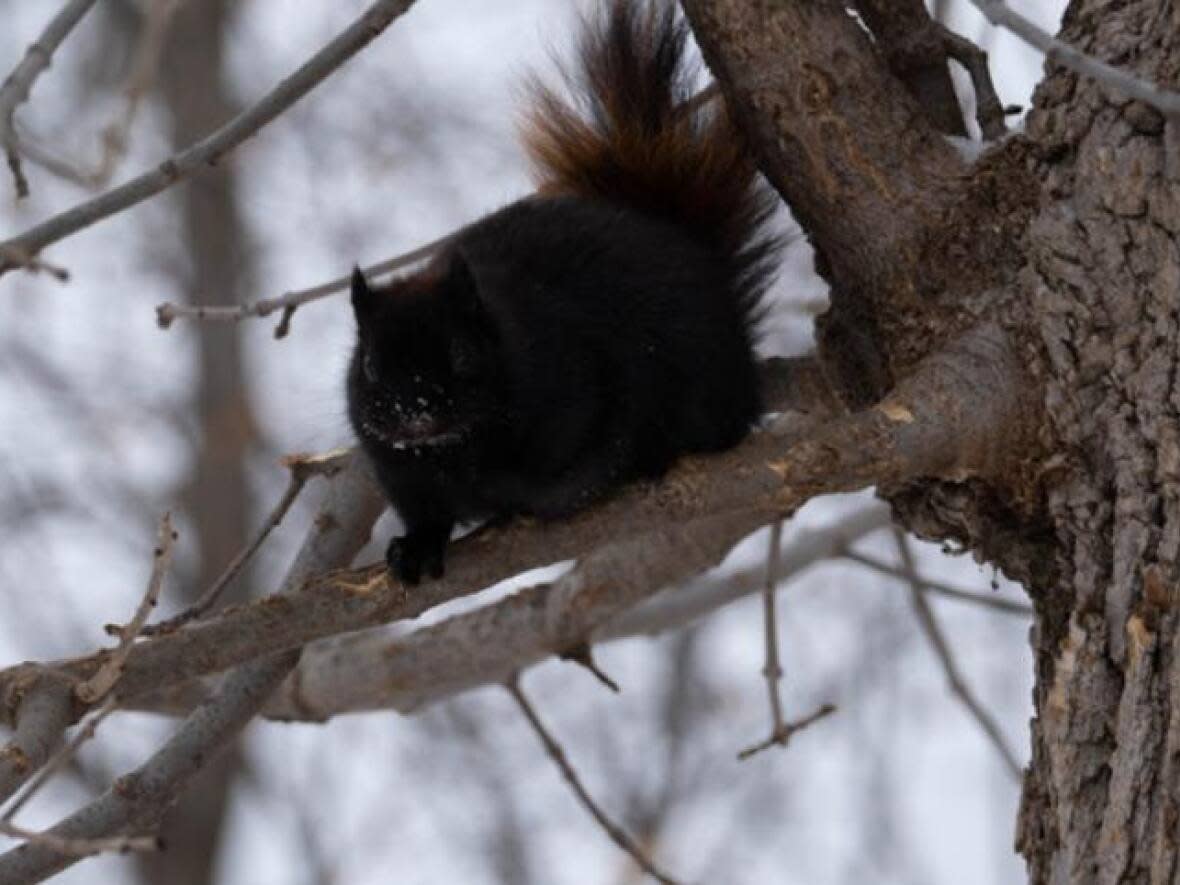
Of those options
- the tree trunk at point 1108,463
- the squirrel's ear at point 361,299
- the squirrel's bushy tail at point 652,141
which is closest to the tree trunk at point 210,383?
the squirrel's bushy tail at point 652,141

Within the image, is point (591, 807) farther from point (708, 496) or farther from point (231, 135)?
point (231, 135)

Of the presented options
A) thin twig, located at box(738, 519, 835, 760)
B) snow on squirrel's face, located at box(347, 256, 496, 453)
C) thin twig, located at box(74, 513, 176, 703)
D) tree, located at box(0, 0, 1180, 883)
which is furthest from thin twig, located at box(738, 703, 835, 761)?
thin twig, located at box(74, 513, 176, 703)

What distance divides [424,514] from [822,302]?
1.03 m

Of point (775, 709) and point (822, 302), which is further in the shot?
point (822, 302)

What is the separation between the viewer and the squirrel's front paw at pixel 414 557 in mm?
2064

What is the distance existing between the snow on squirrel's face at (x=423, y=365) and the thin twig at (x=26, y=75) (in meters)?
0.40

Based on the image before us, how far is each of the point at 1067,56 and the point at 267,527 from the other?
3.28 feet

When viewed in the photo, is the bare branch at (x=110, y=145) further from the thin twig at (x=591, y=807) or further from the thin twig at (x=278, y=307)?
the thin twig at (x=591, y=807)

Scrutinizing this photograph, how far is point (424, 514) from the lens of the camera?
7.42ft

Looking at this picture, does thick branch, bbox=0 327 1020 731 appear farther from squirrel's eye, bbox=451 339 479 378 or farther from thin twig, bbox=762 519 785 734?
thin twig, bbox=762 519 785 734

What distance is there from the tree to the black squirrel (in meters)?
0.10

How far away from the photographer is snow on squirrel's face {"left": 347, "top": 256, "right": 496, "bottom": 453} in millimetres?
2146

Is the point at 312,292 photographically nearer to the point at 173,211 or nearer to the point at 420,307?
the point at 420,307

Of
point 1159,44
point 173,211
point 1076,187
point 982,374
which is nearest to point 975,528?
point 982,374
